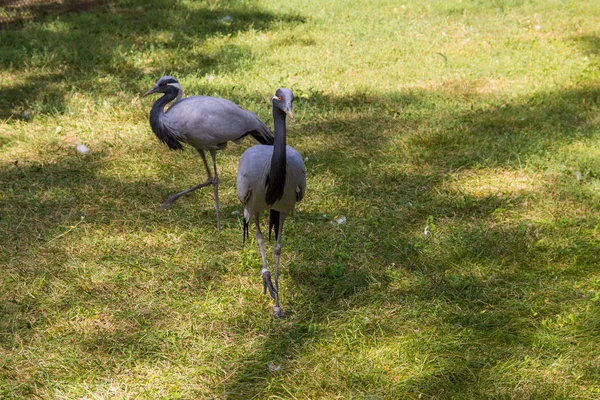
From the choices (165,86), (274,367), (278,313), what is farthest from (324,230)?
(165,86)

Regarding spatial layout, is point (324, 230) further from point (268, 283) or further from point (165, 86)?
point (165, 86)

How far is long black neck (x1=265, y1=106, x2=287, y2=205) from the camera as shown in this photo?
153 inches

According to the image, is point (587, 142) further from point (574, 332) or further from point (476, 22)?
point (476, 22)

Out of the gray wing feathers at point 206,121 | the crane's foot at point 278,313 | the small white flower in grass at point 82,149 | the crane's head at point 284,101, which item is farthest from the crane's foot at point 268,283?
the small white flower in grass at point 82,149

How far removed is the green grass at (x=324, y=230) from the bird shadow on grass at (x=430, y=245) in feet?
0.06

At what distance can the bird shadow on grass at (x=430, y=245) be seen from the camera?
3836 millimetres

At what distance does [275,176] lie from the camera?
3.94 meters

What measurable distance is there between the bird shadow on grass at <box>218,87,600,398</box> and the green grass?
0.8 inches

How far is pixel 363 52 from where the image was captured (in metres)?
9.75

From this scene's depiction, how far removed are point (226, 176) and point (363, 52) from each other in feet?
14.2

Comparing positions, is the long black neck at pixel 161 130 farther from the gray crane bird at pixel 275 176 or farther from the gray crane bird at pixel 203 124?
the gray crane bird at pixel 275 176

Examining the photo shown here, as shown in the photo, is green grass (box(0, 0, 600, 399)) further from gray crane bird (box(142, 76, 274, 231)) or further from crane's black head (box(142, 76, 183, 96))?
crane's black head (box(142, 76, 183, 96))

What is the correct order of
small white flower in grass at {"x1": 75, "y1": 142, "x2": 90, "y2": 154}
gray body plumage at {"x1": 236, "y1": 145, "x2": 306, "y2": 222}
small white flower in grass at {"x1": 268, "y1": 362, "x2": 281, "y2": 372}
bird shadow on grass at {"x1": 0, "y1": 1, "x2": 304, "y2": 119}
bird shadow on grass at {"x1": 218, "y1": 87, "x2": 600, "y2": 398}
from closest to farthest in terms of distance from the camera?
small white flower in grass at {"x1": 268, "y1": 362, "x2": 281, "y2": 372}
bird shadow on grass at {"x1": 218, "y1": 87, "x2": 600, "y2": 398}
gray body plumage at {"x1": 236, "y1": 145, "x2": 306, "y2": 222}
small white flower in grass at {"x1": 75, "y1": 142, "x2": 90, "y2": 154}
bird shadow on grass at {"x1": 0, "y1": 1, "x2": 304, "y2": 119}

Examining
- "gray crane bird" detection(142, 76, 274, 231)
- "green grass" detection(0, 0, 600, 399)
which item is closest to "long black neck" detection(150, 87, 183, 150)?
"gray crane bird" detection(142, 76, 274, 231)
